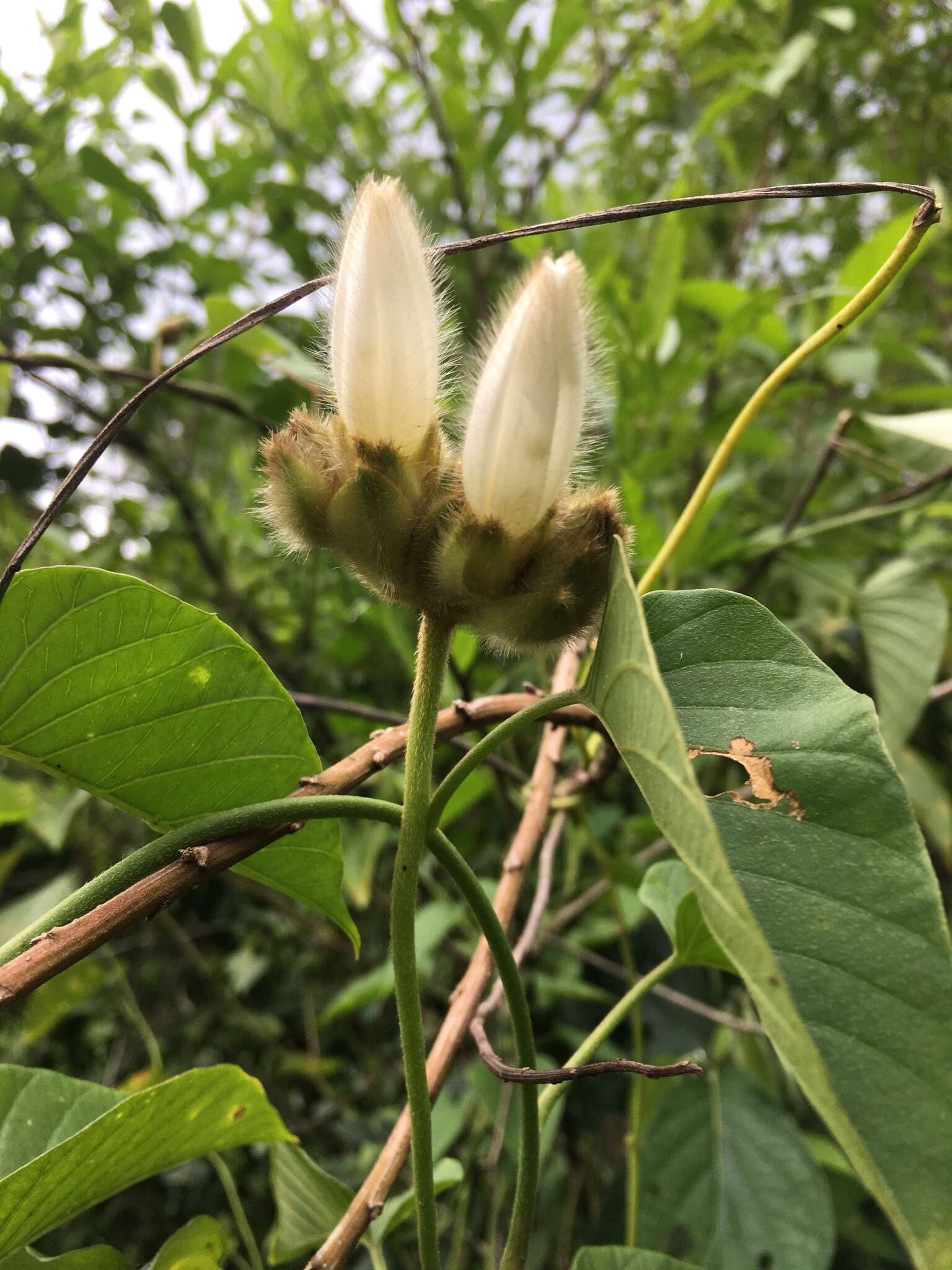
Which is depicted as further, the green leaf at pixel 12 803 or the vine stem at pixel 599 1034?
the green leaf at pixel 12 803

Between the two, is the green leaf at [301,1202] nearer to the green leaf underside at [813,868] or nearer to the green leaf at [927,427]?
the green leaf underside at [813,868]

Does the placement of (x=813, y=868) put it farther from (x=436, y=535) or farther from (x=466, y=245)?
(x=466, y=245)

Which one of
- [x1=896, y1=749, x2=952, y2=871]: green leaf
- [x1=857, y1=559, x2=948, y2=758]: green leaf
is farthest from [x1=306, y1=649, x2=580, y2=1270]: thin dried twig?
[x1=896, y1=749, x2=952, y2=871]: green leaf

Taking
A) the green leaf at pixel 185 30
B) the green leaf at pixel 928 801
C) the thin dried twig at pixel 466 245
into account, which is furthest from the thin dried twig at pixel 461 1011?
the green leaf at pixel 185 30

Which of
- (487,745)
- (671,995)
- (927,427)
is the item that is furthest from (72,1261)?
(927,427)

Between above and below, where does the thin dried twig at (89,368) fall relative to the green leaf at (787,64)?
below

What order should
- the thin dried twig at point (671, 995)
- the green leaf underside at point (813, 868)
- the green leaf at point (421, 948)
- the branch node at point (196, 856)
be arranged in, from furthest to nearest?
the green leaf at point (421, 948), the thin dried twig at point (671, 995), the branch node at point (196, 856), the green leaf underside at point (813, 868)
